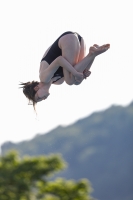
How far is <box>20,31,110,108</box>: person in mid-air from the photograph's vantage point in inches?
706

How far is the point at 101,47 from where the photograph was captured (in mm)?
18188

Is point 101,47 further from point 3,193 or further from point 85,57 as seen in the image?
point 3,193

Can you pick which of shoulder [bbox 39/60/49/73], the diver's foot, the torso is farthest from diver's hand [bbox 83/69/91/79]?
shoulder [bbox 39/60/49/73]

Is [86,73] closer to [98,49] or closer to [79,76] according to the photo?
[79,76]

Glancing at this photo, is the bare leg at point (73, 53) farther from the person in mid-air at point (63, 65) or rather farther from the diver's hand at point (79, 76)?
the diver's hand at point (79, 76)

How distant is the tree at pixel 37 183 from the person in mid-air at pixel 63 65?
2171cm

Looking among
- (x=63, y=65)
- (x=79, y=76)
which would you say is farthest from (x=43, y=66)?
(x=79, y=76)

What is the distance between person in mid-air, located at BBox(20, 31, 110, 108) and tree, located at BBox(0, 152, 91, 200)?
21.7 metres

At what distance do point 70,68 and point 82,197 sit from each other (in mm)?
23860

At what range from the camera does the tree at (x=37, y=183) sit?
4041 centimetres

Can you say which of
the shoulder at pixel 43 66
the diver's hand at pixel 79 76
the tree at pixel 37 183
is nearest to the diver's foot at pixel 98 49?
the diver's hand at pixel 79 76

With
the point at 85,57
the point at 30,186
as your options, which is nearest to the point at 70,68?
the point at 85,57

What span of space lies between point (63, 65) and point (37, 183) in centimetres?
2473

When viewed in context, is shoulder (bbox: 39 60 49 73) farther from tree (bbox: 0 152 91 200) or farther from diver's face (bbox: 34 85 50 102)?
tree (bbox: 0 152 91 200)
